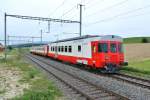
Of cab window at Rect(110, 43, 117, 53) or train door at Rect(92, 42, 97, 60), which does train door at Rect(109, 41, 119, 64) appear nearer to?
cab window at Rect(110, 43, 117, 53)

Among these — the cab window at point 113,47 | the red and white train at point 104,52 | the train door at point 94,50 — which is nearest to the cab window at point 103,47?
the red and white train at point 104,52

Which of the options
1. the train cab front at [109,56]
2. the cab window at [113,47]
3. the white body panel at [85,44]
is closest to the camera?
the train cab front at [109,56]

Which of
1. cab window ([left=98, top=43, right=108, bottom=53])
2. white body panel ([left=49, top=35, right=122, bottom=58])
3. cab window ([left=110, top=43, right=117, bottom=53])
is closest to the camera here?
cab window ([left=98, top=43, right=108, bottom=53])

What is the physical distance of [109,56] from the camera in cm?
2114

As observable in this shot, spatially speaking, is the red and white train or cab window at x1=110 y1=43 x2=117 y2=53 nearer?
the red and white train

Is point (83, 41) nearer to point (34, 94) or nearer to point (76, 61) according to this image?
point (76, 61)

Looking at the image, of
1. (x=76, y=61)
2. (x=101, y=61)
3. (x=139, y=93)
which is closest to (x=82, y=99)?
(x=139, y=93)

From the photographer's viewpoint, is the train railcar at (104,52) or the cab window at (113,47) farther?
the cab window at (113,47)

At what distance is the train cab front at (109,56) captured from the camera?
20844 mm

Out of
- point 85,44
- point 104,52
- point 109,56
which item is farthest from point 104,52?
point 85,44

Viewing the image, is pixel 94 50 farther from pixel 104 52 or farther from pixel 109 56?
pixel 109 56

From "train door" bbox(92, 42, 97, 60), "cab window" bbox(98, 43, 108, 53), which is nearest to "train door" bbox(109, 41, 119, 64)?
"cab window" bbox(98, 43, 108, 53)

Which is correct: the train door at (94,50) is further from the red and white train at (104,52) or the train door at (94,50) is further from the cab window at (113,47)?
the cab window at (113,47)

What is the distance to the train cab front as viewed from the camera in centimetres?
2084
